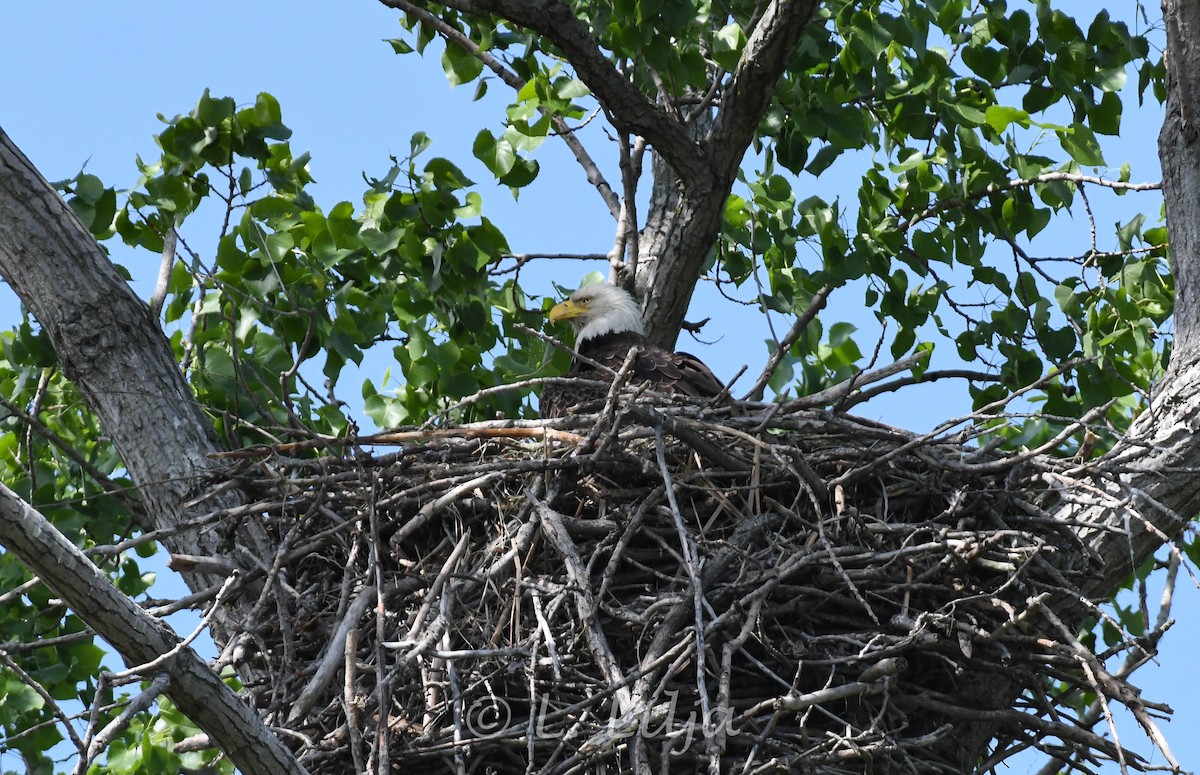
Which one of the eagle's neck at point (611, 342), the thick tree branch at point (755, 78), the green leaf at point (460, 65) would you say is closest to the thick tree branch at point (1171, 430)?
the thick tree branch at point (755, 78)

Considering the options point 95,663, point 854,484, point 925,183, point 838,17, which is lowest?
point 854,484

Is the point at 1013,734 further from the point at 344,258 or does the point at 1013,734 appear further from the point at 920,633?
the point at 344,258

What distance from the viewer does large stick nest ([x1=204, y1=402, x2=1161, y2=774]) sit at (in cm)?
358

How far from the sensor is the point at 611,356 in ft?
18.6

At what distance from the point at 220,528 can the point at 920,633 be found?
6.94ft

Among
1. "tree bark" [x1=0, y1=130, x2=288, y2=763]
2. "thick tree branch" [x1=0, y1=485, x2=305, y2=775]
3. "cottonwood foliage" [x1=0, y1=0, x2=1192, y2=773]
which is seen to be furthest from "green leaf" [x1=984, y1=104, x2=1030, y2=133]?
"thick tree branch" [x1=0, y1=485, x2=305, y2=775]

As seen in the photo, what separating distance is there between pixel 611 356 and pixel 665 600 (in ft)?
6.77

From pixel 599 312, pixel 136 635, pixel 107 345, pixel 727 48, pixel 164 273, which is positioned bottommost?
pixel 136 635

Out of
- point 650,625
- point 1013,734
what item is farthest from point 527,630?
point 1013,734

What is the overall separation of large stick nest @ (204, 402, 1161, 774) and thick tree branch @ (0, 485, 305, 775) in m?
0.42

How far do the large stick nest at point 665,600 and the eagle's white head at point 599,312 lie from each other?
1.69m

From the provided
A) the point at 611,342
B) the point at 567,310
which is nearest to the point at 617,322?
the point at 611,342

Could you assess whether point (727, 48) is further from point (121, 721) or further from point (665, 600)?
point (121, 721)

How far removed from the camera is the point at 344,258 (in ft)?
19.3
